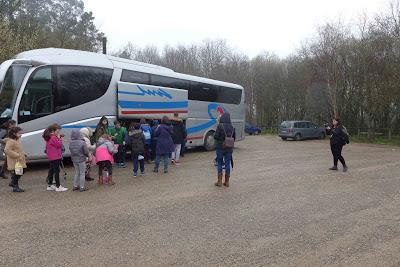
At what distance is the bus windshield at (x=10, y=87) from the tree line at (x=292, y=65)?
8.51 metres

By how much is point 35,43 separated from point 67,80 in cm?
1189

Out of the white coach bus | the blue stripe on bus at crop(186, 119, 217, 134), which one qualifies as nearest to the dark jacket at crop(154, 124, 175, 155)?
the white coach bus

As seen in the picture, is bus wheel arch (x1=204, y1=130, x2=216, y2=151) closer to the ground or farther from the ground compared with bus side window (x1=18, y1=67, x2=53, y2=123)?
closer to the ground

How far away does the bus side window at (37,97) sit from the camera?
40.2 ft

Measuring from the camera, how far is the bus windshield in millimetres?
12172

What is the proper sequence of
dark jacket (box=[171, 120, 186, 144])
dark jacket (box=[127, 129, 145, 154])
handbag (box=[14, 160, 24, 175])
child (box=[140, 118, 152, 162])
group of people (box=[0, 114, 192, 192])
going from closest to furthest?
handbag (box=[14, 160, 24, 175]) < group of people (box=[0, 114, 192, 192]) < dark jacket (box=[127, 129, 145, 154]) < child (box=[140, 118, 152, 162]) < dark jacket (box=[171, 120, 186, 144])

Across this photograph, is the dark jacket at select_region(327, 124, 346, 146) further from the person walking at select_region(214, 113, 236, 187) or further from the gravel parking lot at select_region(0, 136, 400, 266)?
the person walking at select_region(214, 113, 236, 187)

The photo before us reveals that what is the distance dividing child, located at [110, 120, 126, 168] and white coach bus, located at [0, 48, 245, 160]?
87 centimetres

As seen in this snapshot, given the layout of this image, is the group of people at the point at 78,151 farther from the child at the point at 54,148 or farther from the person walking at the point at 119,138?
the person walking at the point at 119,138

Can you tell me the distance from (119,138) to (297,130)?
22897 mm

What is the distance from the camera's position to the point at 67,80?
43.4 feet

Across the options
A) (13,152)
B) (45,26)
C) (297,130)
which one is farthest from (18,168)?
(45,26)

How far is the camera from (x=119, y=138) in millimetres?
13531

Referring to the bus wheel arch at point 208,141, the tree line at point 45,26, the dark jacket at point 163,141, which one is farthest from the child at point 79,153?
the tree line at point 45,26
